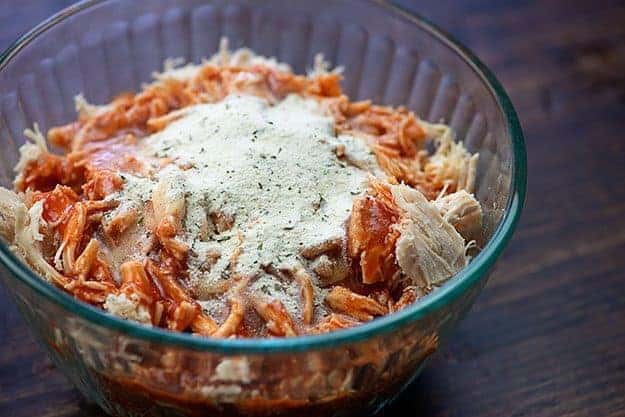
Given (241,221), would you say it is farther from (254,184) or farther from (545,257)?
(545,257)

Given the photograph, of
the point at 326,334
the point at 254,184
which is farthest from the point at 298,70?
the point at 326,334

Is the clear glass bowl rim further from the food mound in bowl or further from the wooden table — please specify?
the wooden table

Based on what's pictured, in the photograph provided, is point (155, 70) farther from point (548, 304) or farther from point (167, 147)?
point (548, 304)

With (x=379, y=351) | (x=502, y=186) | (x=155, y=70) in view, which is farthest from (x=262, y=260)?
(x=155, y=70)

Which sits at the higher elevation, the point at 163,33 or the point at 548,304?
the point at 163,33

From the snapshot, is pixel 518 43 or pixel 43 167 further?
pixel 518 43
